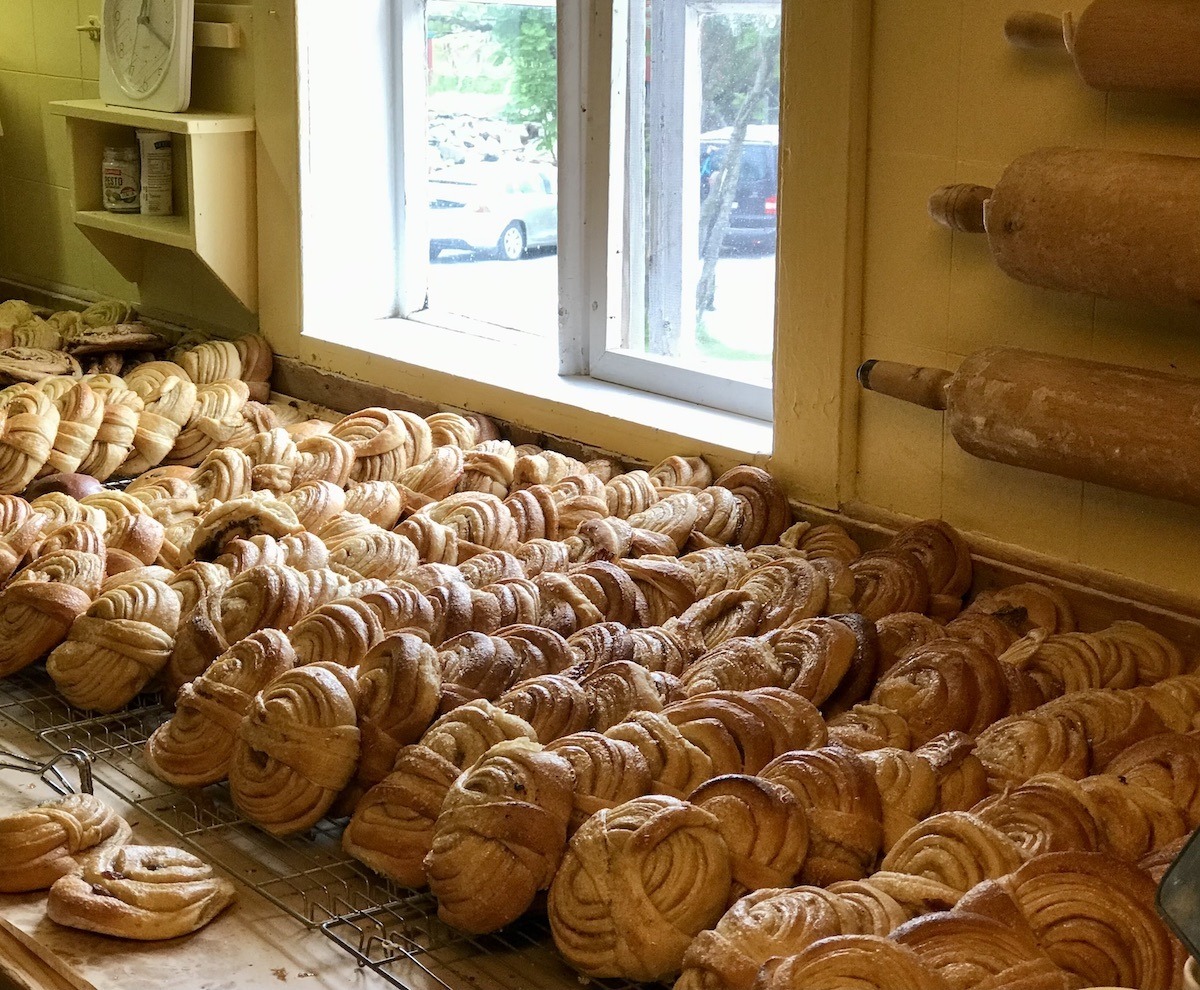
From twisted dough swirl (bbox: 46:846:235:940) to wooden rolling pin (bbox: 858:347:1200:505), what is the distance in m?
1.17

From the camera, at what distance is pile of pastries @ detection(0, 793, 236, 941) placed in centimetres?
161

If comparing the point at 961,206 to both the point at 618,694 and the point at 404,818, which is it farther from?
the point at 404,818

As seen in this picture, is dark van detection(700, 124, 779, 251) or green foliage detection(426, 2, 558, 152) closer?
dark van detection(700, 124, 779, 251)

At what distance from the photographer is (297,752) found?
1768 mm

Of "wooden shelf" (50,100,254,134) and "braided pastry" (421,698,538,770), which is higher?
"wooden shelf" (50,100,254,134)

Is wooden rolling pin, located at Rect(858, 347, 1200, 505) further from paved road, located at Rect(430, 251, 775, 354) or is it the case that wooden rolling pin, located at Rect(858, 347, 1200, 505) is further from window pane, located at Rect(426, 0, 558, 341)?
window pane, located at Rect(426, 0, 558, 341)

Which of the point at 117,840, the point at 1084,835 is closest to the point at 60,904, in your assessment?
the point at 117,840

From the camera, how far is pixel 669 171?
9.80 feet

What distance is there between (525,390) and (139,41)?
58.1 inches

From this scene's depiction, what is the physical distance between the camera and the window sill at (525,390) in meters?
2.80

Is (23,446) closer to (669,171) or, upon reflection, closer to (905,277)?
(669,171)

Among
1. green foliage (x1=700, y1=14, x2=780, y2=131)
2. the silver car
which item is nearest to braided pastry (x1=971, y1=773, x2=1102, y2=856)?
green foliage (x1=700, y1=14, x2=780, y2=131)

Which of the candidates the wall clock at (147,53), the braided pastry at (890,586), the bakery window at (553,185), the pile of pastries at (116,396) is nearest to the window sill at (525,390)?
the bakery window at (553,185)

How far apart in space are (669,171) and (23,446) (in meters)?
1.38
